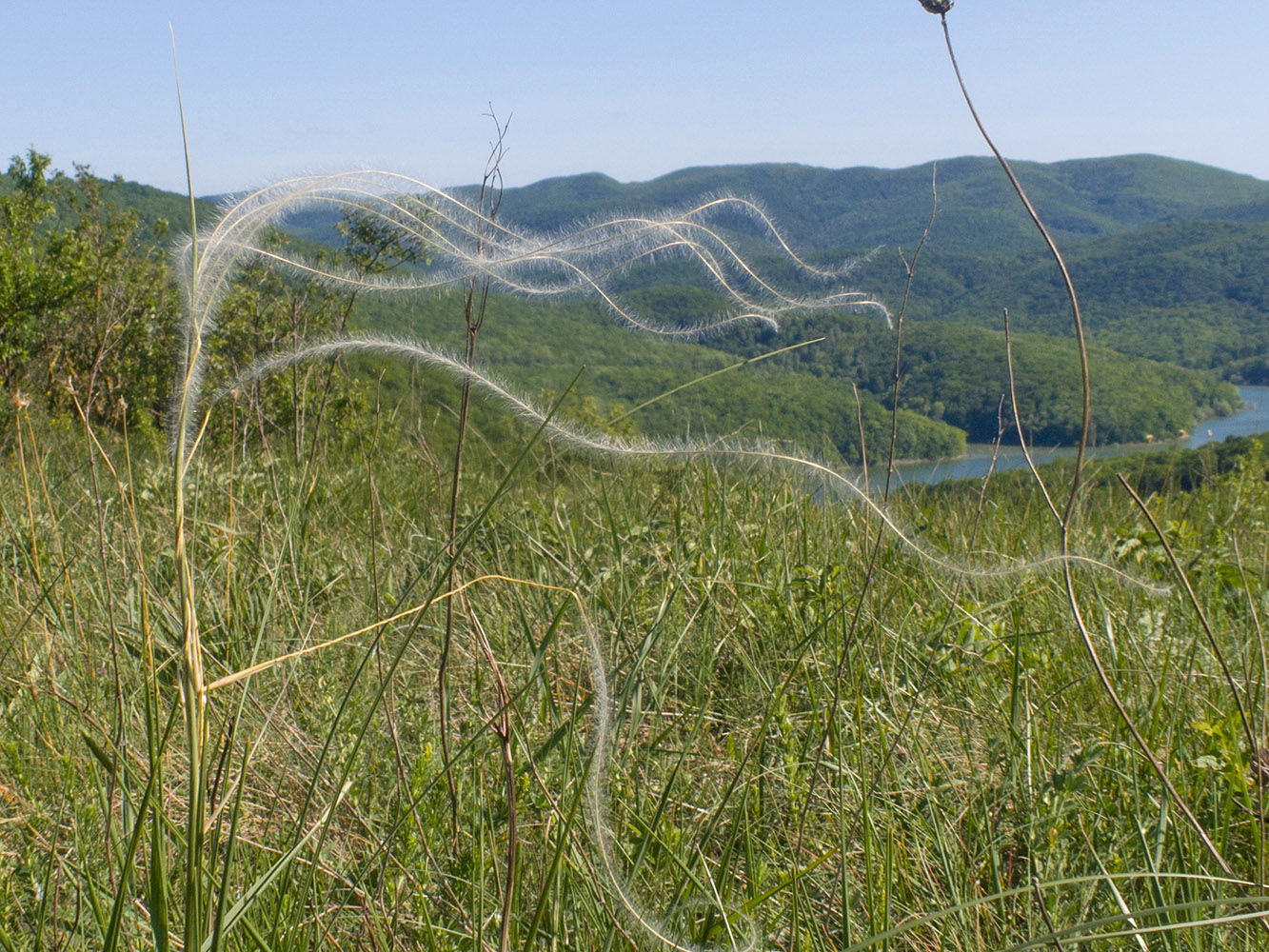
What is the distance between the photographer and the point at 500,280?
4.23 feet

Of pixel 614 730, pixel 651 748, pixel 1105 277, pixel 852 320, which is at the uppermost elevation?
pixel 1105 277

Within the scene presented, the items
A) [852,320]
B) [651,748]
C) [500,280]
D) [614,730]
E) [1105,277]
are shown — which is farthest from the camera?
[1105,277]

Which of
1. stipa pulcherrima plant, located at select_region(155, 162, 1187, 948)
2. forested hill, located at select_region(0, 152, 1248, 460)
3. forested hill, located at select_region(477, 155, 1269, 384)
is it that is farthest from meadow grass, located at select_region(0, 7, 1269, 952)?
forested hill, located at select_region(477, 155, 1269, 384)

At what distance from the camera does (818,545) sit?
285 cm

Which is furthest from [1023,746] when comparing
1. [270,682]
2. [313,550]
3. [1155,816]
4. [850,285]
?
[313,550]

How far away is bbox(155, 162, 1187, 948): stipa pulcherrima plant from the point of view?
0.93m

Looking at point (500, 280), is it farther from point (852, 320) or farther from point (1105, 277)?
point (1105, 277)

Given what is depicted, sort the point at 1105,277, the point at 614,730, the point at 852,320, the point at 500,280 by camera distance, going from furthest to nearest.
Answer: the point at 1105,277, the point at 852,320, the point at 614,730, the point at 500,280

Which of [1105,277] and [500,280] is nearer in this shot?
[500,280]

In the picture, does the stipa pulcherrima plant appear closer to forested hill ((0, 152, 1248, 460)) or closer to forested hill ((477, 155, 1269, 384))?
forested hill ((0, 152, 1248, 460))

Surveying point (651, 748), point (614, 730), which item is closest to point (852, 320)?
point (651, 748)

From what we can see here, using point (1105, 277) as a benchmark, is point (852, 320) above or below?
below

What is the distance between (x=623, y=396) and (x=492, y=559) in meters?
63.3

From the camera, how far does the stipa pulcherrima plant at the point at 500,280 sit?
0.93 metres
